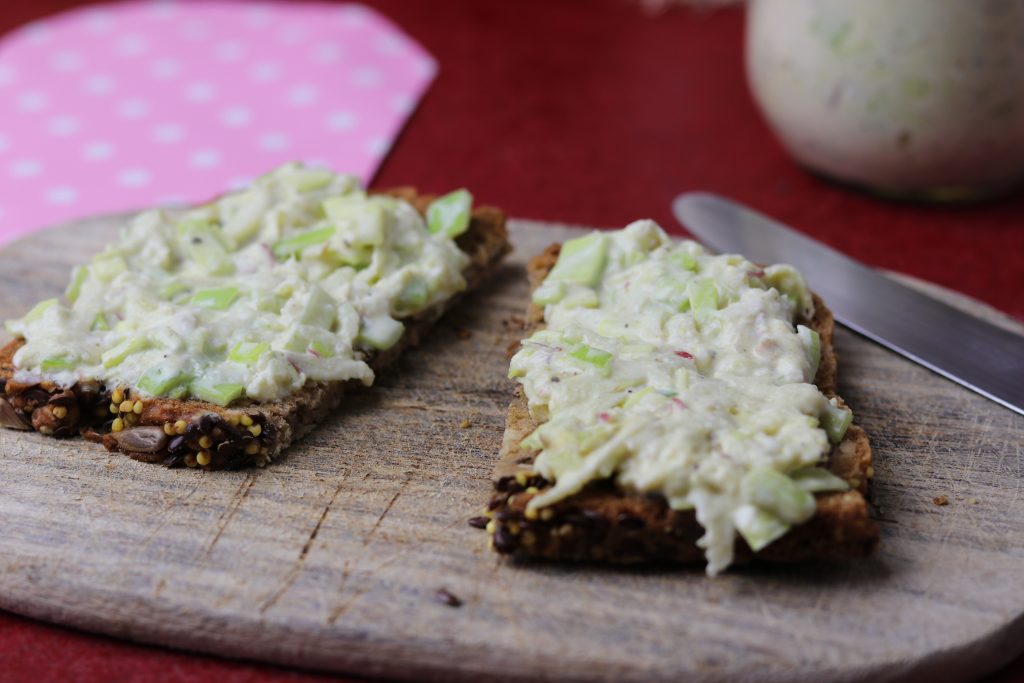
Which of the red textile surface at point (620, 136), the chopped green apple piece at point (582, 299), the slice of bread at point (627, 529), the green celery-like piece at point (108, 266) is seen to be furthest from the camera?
the red textile surface at point (620, 136)

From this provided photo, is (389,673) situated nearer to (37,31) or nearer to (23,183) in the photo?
(23,183)

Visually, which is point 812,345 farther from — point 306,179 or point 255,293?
point 306,179

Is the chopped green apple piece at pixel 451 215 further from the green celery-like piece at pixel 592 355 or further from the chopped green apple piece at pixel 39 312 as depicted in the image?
the chopped green apple piece at pixel 39 312

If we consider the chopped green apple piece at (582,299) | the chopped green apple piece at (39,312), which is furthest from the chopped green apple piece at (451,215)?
the chopped green apple piece at (39,312)

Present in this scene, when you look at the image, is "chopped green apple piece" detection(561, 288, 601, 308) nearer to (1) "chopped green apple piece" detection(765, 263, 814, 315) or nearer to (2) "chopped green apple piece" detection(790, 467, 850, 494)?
(1) "chopped green apple piece" detection(765, 263, 814, 315)

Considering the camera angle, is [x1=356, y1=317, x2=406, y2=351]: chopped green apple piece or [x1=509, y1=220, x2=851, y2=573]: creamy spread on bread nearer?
[x1=509, y1=220, x2=851, y2=573]: creamy spread on bread

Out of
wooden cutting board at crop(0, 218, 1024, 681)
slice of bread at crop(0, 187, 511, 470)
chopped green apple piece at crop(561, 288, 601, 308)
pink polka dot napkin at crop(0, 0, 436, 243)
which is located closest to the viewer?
wooden cutting board at crop(0, 218, 1024, 681)

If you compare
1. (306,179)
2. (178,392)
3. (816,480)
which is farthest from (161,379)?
(816,480)

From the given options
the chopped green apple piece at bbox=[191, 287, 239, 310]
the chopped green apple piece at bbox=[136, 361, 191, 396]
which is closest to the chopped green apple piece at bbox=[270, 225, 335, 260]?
the chopped green apple piece at bbox=[191, 287, 239, 310]
